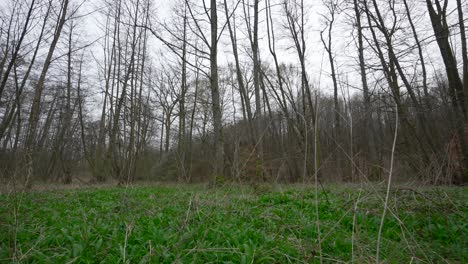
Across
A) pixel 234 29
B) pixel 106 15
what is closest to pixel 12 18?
pixel 106 15

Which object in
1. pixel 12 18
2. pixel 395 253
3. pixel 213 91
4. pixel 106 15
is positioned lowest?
pixel 395 253

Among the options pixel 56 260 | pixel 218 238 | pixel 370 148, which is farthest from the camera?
pixel 370 148

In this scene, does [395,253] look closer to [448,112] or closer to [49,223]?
[49,223]

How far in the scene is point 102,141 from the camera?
13859mm

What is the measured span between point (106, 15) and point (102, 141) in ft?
23.2

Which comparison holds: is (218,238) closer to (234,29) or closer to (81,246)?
(81,246)

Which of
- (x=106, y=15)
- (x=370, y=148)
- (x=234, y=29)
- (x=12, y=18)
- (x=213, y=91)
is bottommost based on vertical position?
(x=370, y=148)

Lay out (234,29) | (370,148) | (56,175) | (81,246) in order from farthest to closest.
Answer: (56,175), (234,29), (370,148), (81,246)

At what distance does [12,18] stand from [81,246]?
9.80m

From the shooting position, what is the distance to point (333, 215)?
312 centimetres

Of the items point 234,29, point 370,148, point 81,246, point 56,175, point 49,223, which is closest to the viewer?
point 81,246

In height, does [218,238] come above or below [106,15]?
below

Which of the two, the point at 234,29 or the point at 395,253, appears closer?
the point at 395,253

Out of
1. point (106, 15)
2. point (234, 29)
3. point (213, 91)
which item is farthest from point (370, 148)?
point (106, 15)
